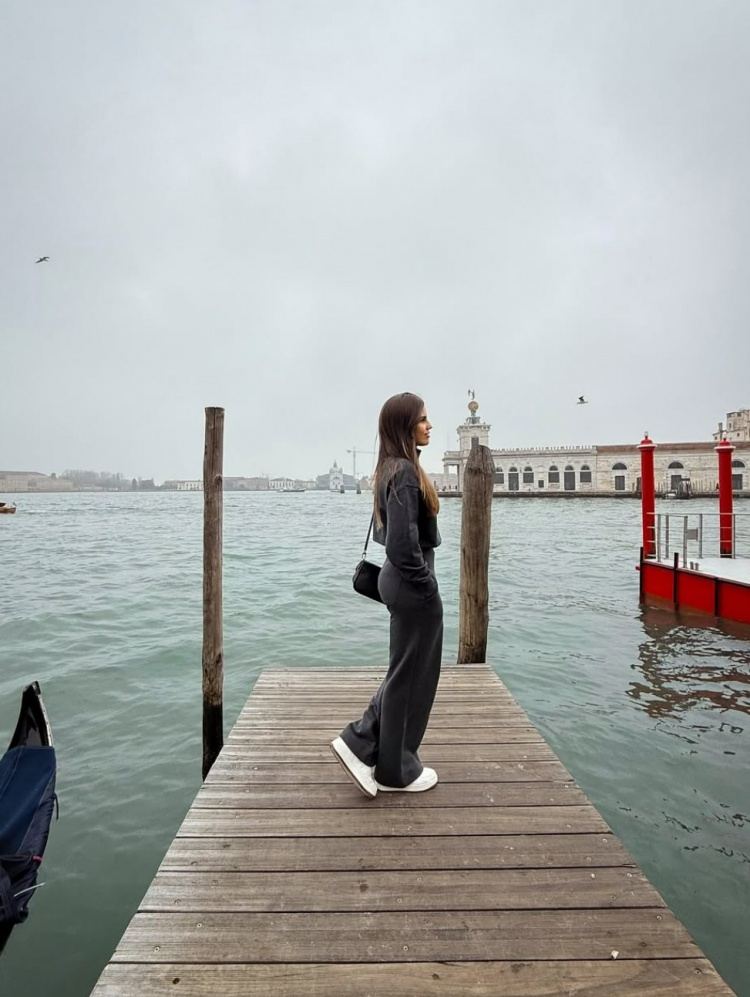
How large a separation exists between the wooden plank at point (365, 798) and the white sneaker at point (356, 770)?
74 mm

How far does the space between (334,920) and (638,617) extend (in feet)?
32.7

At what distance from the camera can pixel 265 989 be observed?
1770mm

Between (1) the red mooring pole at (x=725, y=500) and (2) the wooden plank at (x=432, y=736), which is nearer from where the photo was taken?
(2) the wooden plank at (x=432, y=736)

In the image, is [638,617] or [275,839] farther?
[638,617]

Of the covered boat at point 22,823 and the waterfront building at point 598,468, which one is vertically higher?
the waterfront building at point 598,468

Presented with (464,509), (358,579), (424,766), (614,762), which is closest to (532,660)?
(614,762)

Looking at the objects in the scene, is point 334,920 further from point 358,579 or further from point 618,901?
point 358,579

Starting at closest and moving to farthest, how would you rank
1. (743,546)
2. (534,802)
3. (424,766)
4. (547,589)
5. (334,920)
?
(334,920), (534,802), (424,766), (547,589), (743,546)

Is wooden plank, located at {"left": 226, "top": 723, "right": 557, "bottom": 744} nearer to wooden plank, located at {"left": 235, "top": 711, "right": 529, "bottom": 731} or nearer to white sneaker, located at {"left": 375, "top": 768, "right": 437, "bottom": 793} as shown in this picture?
wooden plank, located at {"left": 235, "top": 711, "right": 529, "bottom": 731}

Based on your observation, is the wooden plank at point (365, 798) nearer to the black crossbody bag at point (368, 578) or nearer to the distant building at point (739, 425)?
the black crossbody bag at point (368, 578)

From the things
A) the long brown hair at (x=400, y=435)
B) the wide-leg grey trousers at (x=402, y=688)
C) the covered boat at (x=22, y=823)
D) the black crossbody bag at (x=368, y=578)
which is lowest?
the covered boat at (x=22, y=823)

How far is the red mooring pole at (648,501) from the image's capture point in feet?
41.5

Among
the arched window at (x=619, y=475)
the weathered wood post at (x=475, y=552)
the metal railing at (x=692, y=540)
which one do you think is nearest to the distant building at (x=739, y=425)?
the arched window at (x=619, y=475)

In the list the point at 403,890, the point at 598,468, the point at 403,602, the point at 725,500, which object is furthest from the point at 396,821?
the point at 598,468
